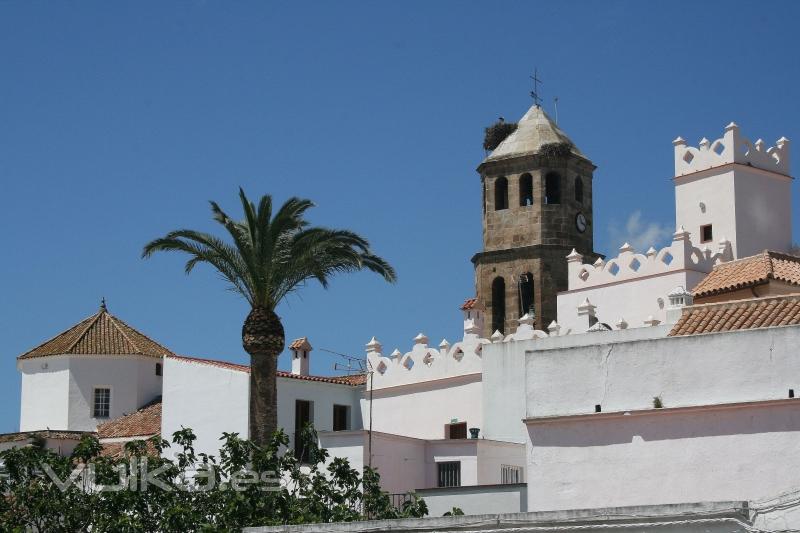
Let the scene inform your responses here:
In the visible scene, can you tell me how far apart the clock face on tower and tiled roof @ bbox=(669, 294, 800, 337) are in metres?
22.1

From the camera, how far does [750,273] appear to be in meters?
32.2

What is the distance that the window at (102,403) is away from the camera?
42.3m

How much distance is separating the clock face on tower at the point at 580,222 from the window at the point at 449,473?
1356cm

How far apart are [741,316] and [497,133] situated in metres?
25.4

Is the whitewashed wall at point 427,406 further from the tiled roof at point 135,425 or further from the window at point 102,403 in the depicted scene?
the window at point 102,403

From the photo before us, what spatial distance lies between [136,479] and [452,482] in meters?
11.7

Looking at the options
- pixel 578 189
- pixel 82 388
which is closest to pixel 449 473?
pixel 82 388

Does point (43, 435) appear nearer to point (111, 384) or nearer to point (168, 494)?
point (111, 384)

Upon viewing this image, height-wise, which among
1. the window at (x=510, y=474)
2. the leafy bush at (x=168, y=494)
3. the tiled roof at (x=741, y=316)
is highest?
the tiled roof at (x=741, y=316)

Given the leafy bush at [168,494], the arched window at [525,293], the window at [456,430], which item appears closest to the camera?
the leafy bush at [168,494]

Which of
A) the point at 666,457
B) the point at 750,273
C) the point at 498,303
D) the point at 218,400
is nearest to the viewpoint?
the point at 666,457

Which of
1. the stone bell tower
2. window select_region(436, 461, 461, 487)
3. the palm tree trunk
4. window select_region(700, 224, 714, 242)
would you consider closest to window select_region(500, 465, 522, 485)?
window select_region(436, 461, 461, 487)

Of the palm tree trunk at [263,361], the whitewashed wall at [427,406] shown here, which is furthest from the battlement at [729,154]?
the palm tree trunk at [263,361]

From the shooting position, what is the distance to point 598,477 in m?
19.2
